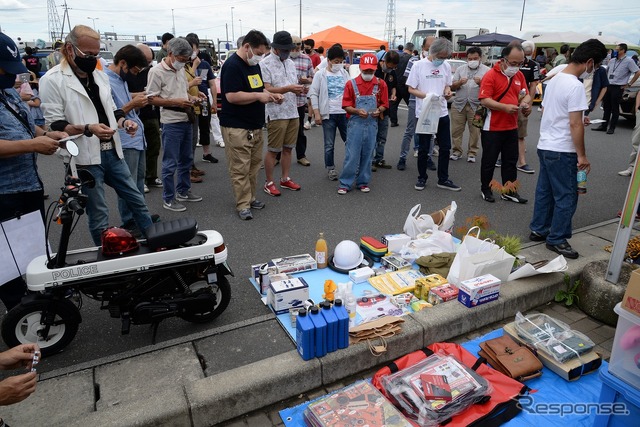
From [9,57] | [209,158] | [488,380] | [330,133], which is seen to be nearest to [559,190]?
[488,380]

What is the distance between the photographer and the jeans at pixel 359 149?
20.0 feet

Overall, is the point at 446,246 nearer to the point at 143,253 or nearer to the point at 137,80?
the point at 143,253

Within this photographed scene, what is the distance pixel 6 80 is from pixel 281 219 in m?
3.18

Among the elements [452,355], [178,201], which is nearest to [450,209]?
[452,355]

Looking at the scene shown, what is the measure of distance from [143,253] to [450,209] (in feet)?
10.4

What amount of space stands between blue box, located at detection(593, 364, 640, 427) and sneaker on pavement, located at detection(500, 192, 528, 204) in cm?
405

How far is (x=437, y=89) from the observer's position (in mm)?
6328

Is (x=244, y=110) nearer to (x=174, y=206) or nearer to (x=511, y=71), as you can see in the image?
(x=174, y=206)

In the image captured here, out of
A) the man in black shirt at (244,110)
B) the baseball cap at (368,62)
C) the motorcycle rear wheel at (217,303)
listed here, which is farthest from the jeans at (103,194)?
the baseball cap at (368,62)

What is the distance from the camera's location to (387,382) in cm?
268

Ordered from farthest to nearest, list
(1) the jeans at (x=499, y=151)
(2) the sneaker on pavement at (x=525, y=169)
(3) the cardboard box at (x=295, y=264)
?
(2) the sneaker on pavement at (x=525, y=169) → (1) the jeans at (x=499, y=151) → (3) the cardboard box at (x=295, y=264)

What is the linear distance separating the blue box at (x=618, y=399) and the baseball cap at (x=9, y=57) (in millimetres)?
4085

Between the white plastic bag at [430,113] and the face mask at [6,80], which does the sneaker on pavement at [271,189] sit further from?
the face mask at [6,80]

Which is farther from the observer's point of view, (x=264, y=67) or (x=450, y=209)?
(x=264, y=67)
